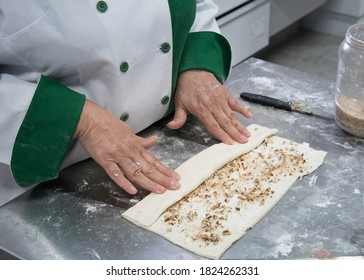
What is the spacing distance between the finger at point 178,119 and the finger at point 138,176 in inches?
8.2

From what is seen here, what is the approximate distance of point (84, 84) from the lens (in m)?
1.03

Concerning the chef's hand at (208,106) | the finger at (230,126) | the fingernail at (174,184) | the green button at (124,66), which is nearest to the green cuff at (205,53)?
the chef's hand at (208,106)

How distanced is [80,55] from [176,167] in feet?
0.98

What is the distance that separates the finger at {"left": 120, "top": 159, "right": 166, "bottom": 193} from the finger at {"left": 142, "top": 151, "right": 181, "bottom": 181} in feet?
0.08

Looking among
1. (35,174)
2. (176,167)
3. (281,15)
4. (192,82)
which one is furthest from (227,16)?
(35,174)

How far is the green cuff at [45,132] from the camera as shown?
95cm

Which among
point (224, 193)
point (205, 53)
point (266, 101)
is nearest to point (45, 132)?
point (224, 193)

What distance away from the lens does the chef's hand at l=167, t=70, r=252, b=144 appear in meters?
1.17

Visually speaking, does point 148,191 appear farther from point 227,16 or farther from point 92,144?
point 227,16

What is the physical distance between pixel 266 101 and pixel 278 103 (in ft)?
0.10

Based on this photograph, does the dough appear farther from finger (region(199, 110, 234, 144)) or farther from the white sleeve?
the white sleeve

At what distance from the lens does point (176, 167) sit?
108cm

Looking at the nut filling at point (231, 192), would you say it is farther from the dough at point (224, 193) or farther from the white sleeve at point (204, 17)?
the white sleeve at point (204, 17)

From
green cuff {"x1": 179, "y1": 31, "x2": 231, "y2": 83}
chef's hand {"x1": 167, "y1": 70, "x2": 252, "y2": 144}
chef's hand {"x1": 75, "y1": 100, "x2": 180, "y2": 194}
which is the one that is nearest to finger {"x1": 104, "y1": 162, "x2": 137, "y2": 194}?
chef's hand {"x1": 75, "y1": 100, "x2": 180, "y2": 194}
